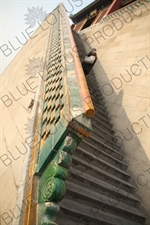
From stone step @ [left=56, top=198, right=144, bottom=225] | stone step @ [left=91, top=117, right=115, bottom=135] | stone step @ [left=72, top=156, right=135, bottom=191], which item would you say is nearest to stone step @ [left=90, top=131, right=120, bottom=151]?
stone step @ [left=91, top=117, right=115, bottom=135]

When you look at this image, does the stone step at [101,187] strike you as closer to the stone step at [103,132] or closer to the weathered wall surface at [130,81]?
the weathered wall surface at [130,81]

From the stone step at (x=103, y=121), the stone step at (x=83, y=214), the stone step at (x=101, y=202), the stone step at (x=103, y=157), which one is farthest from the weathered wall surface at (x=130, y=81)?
the stone step at (x=83, y=214)

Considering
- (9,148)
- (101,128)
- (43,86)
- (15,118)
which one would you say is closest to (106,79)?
(101,128)

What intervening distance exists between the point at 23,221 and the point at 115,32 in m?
7.29

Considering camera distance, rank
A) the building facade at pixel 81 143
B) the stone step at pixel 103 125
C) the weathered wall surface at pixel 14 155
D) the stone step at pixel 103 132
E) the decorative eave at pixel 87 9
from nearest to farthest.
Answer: the building facade at pixel 81 143, the weathered wall surface at pixel 14 155, the stone step at pixel 103 132, the stone step at pixel 103 125, the decorative eave at pixel 87 9

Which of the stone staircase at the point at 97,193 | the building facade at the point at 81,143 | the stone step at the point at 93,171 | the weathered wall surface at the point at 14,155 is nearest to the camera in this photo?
the building facade at the point at 81,143

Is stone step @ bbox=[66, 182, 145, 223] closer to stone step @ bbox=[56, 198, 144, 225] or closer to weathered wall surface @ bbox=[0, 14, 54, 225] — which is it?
stone step @ bbox=[56, 198, 144, 225]

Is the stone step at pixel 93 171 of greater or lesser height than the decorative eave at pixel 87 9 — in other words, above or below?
below

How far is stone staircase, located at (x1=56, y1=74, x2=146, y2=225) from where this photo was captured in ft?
Result: 6.17

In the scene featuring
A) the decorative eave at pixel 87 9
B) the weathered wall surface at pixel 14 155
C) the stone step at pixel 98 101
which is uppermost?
the decorative eave at pixel 87 9

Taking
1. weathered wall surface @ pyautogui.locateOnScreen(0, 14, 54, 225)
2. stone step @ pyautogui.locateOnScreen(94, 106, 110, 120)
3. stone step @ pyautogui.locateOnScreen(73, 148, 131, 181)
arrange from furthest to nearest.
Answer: stone step @ pyautogui.locateOnScreen(94, 106, 110, 120) → stone step @ pyautogui.locateOnScreen(73, 148, 131, 181) → weathered wall surface @ pyautogui.locateOnScreen(0, 14, 54, 225)

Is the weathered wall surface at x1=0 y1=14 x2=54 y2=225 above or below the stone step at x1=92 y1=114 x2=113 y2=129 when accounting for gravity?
above

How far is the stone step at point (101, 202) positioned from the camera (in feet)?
6.59

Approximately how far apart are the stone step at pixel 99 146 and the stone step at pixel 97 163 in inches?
8.5
